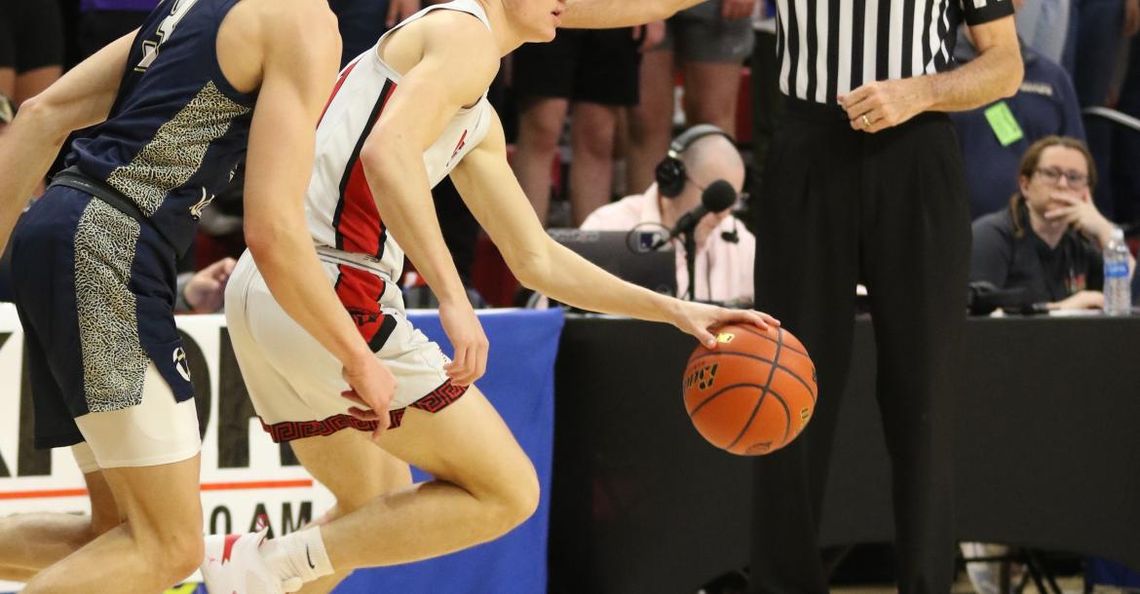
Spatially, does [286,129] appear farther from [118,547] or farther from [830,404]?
[830,404]

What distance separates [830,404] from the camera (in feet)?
14.5

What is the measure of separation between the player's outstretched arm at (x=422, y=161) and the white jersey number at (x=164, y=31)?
1.60 feet

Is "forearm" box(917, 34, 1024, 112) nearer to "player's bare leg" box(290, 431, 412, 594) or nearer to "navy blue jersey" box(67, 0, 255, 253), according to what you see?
"player's bare leg" box(290, 431, 412, 594)

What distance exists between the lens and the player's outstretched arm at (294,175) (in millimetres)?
3109

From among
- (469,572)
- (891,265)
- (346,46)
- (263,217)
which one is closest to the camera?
(263,217)

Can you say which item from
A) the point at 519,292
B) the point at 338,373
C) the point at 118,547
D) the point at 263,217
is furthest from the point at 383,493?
the point at 519,292

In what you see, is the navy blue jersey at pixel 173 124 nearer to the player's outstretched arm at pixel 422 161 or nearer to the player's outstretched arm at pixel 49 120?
the player's outstretched arm at pixel 49 120

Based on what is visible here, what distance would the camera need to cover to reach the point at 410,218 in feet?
11.3

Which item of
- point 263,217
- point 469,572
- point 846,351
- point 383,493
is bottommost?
point 469,572

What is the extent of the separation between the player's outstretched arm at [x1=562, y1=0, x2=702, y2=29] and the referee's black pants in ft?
1.62

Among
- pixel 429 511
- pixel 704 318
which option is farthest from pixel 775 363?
pixel 429 511

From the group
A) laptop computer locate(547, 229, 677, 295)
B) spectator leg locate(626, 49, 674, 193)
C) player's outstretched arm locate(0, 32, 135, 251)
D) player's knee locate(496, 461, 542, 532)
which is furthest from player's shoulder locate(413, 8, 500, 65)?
spectator leg locate(626, 49, 674, 193)

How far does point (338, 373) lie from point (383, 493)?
1.50 ft

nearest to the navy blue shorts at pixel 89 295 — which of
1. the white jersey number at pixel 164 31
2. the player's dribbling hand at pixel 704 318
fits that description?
the white jersey number at pixel 164 31
